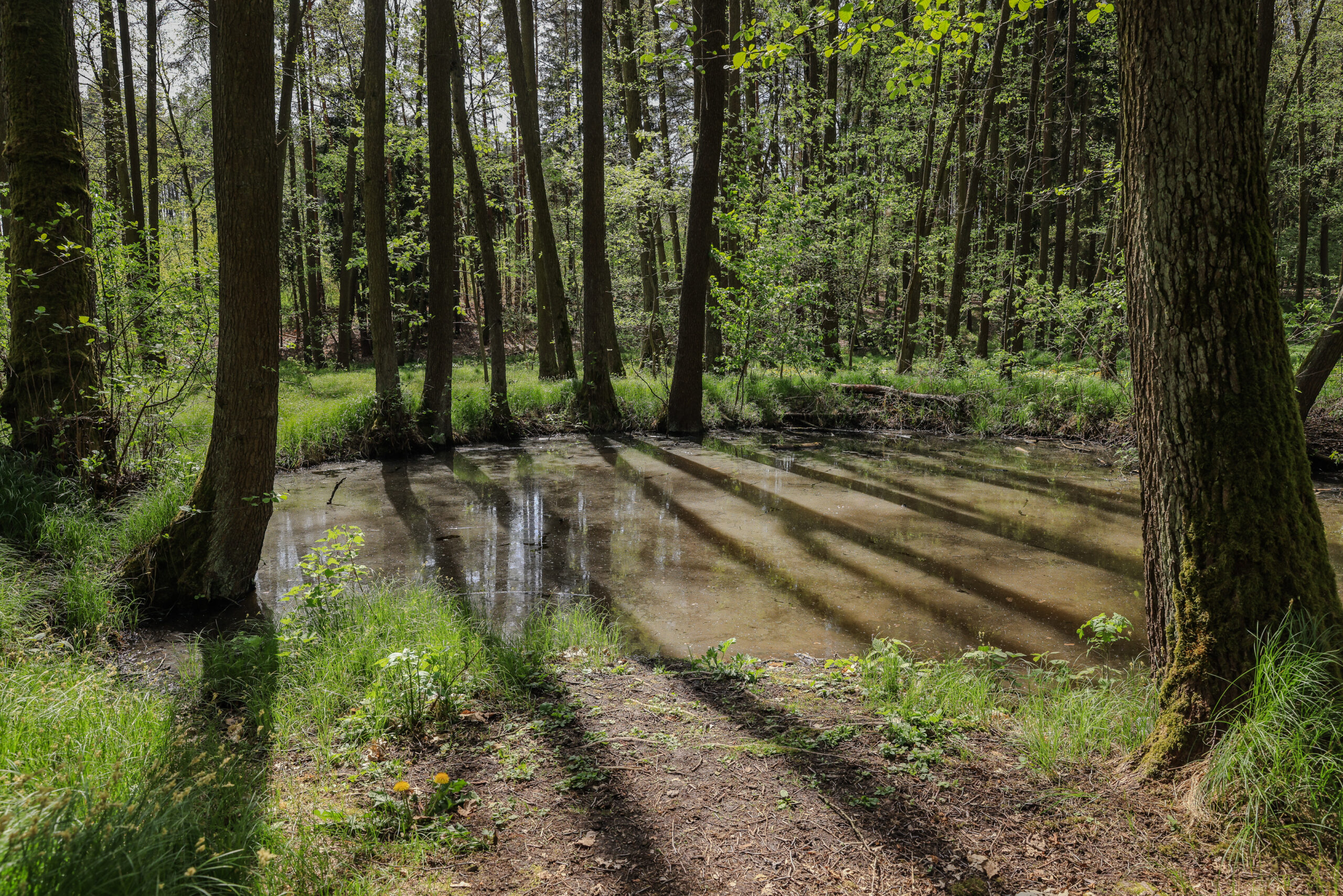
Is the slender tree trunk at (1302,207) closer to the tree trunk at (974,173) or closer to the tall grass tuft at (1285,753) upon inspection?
the tree trunk at (974,173)

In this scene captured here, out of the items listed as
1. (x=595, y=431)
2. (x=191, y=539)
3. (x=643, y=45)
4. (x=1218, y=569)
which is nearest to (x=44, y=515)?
(x=191, y=539)

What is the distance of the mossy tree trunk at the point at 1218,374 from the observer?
8.44ft

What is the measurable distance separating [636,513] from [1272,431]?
20.8ft

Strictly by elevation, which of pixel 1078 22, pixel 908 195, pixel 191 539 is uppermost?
pixel 1078 22

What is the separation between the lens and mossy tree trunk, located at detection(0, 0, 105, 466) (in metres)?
5.77

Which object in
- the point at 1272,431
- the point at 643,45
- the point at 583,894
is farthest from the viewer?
the point at 643,45

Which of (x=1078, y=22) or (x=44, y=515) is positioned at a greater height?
(x=1078, y=22)

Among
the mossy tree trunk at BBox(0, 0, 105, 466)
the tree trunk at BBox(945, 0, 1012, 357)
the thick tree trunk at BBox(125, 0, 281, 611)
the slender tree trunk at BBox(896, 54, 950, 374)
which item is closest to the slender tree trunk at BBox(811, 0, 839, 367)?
the slender tree trunk at BBox(896, 54, 950, 374)

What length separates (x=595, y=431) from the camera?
43.5 ft

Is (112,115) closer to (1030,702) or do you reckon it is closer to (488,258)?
(488,258)

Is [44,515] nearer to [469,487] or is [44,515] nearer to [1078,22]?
[469,487]

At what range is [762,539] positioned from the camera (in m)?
7.32

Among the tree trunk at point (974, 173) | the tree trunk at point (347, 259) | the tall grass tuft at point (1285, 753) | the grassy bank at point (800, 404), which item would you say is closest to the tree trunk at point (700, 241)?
the grassy bank at point (800, 404)

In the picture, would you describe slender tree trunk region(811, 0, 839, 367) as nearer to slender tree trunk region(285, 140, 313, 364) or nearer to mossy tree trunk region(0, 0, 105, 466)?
mossy tree trunk region(0, 0, 105, 466)
